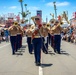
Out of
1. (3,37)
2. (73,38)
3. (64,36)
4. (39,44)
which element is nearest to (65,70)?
(39,44)

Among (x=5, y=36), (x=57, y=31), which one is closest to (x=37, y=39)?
(x=57, y=31)

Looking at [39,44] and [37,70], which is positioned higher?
[39,44]

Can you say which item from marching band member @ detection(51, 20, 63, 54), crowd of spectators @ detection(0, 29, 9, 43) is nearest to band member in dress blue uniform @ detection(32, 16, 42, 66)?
marching band member @ detection(51, 20, 63, 54)

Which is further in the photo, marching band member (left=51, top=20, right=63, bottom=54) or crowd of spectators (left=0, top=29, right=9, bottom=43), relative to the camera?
crowd of spectators (left=0, top=29, right=9, bottom=43)

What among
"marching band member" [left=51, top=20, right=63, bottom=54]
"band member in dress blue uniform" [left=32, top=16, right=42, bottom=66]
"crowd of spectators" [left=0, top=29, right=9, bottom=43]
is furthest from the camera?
"crowd of spectators" [left=0, top=29, right=9, bottom=43]

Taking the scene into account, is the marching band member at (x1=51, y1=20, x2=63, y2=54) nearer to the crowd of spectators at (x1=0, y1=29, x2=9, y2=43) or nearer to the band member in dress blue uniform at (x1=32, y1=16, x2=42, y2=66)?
the band member in dress blue uniform at (x1=32, y1=16, x2=42, y2=66)

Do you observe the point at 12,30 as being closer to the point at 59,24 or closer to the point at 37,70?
the point at 59,24

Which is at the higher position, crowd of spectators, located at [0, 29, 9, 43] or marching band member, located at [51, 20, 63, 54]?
marching band member, located at [51, 20, 63, 54]

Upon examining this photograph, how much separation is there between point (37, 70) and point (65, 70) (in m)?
1.03

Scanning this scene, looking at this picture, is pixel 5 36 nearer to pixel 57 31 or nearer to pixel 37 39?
pixel 57 31

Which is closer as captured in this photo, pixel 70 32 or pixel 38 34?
pixel 38 34

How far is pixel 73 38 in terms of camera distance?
2727 cm

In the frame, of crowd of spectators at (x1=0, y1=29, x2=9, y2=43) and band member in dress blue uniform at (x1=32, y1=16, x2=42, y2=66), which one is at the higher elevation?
band member in dress blue uniform at (x1=32, y1=16, x2=42, y2=66)

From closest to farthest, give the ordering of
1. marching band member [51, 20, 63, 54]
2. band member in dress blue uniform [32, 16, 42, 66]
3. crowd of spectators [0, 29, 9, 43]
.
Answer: band member in dress blue uniform [32, 16, 42, 66] < marching band member [51, 20, 63, 54] < crowd of spectators [0, 29, 9, 43]
